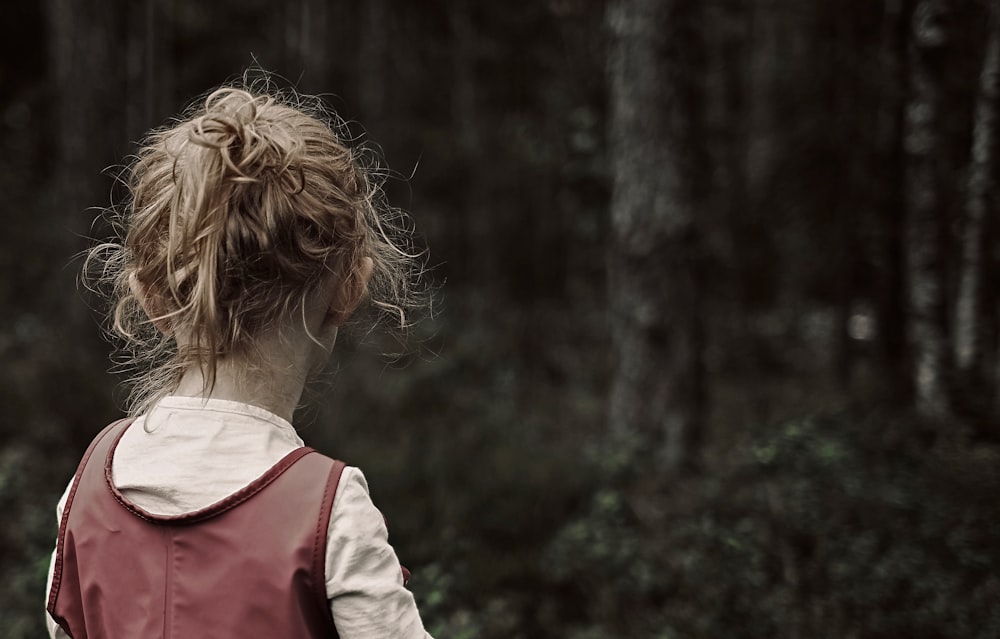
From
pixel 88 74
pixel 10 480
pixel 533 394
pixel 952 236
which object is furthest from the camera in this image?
pixel 533 394

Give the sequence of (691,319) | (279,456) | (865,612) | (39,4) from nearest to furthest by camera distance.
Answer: (279,456) → (865,612) → (691,319) → (39,4)

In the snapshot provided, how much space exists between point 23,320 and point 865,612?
35.3ft

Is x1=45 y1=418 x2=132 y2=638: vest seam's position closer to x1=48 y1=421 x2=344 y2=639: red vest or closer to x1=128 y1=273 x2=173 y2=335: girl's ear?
x1=48 y1=421 x2=344 y2=639: red vest

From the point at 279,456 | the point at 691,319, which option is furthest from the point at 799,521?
the point at 279,456

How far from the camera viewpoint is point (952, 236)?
25.3 feet

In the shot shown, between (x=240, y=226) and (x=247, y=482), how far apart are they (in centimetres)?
44

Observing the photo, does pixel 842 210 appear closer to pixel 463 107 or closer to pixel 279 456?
pixel 279 456

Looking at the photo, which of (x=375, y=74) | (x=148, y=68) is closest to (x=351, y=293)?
(x=148, y=68)

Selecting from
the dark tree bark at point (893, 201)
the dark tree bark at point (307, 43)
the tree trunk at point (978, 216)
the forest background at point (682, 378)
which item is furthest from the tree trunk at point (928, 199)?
the dark tree bark at point (307, 43)

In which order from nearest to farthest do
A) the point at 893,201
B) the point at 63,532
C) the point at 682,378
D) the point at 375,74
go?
the point at 63,532 → the point at 682,378 → the point at 893,201 → the point at 375,74

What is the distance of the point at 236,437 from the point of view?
1.46 metres

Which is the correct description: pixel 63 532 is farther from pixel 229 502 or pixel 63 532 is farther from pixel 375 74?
pixel 375 74

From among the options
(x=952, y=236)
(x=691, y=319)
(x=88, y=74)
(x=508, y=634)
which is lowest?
→ (x=508, y=634)

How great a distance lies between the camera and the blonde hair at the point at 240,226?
147 cm
